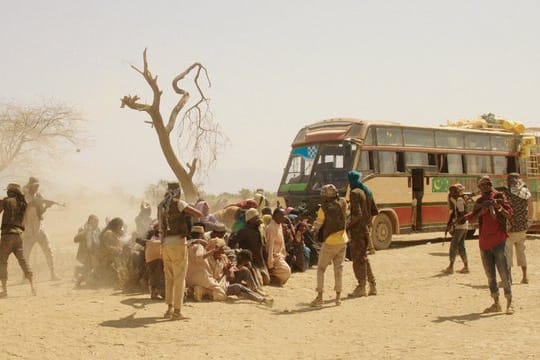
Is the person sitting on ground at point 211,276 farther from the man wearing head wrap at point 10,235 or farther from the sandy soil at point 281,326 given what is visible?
the man wearing head wrap at point 10,235

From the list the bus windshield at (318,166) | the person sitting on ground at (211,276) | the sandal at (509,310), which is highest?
the bus windshield at (318,166)

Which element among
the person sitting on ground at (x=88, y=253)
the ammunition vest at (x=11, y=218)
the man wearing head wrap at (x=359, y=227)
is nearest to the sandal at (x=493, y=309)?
the man wearing head wrap at (x=359, y=227)

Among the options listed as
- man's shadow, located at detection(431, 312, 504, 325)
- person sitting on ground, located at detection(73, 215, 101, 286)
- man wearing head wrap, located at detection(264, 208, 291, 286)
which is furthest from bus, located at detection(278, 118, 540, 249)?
man's shadow, located at detection(431, 312, 504, 325)

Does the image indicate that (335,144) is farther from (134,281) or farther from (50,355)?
(50,355)

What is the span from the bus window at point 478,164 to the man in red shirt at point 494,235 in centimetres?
1109

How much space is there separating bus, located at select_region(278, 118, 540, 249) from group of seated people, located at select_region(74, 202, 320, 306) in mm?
4124

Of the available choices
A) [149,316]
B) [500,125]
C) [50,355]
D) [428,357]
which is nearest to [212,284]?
[149,316]

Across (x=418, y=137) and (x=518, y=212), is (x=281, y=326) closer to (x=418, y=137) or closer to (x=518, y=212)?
(x=518, y=212)

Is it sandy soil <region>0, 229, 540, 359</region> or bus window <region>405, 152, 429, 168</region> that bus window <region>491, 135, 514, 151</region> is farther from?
sandy soil <region>0, 229, 540, 359</region>

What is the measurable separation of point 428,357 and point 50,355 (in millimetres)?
3752

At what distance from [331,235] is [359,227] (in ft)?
2.62

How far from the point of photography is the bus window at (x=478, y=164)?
18.7 meters

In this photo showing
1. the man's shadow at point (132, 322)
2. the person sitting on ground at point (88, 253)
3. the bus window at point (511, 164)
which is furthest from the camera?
the bus window at point (511, 164)

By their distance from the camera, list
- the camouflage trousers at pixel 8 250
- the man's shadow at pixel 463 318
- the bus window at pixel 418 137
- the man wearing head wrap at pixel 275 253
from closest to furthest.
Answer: the man's shadow at pixel 463 318
the camouflage trousers at pixel 8 250
the man wearing head wrap at pixel 275 253
the bus window at pixel 418 137
